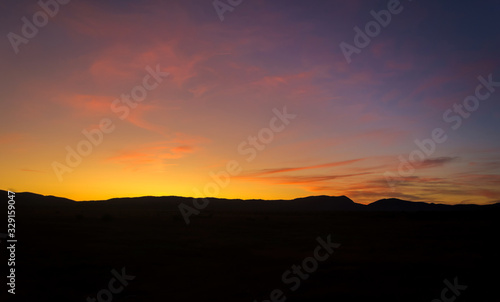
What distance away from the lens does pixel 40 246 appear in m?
15.8

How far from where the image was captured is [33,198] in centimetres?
14500

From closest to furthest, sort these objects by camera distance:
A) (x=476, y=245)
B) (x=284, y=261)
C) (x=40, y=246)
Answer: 1. (x=284, y=261)
2. (x=40, y=246)
3. (x=476, y=245)

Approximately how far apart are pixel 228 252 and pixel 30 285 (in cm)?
906

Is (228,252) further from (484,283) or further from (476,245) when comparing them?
(476,245)

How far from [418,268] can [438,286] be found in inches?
105

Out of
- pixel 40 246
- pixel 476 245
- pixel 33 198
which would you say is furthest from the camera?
pixel 33 198

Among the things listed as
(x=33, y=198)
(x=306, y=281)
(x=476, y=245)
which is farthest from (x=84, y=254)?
(x=33, y=198)

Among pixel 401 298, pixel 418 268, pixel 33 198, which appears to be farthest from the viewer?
pixel 33 198

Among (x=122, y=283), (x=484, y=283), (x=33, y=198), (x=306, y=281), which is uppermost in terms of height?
(x=33, y=198)

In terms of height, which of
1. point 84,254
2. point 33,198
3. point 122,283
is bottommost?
point 122,283

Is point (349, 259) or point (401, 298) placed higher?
point (349, 259)

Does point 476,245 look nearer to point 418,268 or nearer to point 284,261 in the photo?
point 418,268

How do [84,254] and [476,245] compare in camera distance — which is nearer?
[84,254]

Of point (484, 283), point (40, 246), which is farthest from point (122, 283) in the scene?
point (484, 283)
